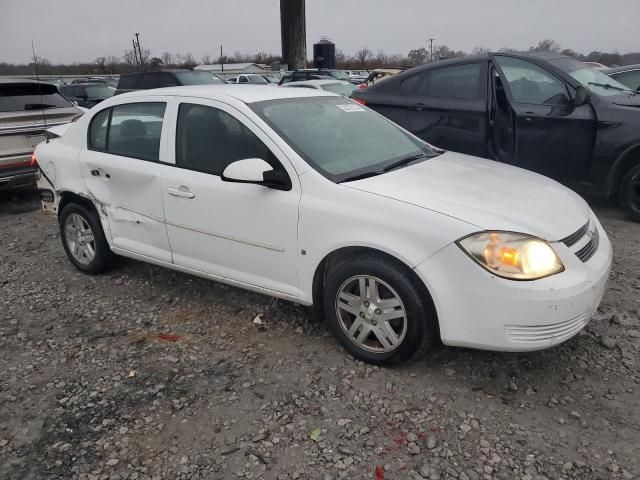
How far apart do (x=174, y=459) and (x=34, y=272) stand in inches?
122

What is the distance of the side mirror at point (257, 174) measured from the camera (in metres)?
3.12

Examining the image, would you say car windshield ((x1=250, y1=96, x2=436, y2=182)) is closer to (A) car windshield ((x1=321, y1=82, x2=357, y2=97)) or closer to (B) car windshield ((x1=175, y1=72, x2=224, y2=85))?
(A) car windshield ((x1=321, y1=82, x2=357, y2=97))

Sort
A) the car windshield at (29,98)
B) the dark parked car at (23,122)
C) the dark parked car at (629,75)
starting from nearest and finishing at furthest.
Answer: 1. the dark parked car at (23,122)
2. the car windshield at (29,98)
3. the dark parked car at (629,75)

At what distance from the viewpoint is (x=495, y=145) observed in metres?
5.73

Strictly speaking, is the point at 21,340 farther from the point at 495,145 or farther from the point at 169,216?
the point at 495,145

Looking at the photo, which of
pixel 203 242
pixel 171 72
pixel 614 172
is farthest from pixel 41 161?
pixel 171 72

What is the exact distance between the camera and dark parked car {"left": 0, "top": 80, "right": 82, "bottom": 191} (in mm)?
6434

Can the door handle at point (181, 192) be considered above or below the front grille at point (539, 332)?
above

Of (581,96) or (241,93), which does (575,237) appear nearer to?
(241,93)

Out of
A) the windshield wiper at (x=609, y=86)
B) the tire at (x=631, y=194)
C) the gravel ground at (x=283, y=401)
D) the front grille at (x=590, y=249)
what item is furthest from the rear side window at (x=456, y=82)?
the front grille at (x=590, y=249)

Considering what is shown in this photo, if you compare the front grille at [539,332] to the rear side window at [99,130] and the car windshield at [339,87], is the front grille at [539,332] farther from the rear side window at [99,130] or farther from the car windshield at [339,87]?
the car windshield at [339,87]

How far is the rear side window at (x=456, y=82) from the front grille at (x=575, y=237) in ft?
10.3

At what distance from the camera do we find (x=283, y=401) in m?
2.81

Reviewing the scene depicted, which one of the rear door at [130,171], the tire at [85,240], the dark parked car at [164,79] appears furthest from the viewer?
the dark parked car at [164,79]
